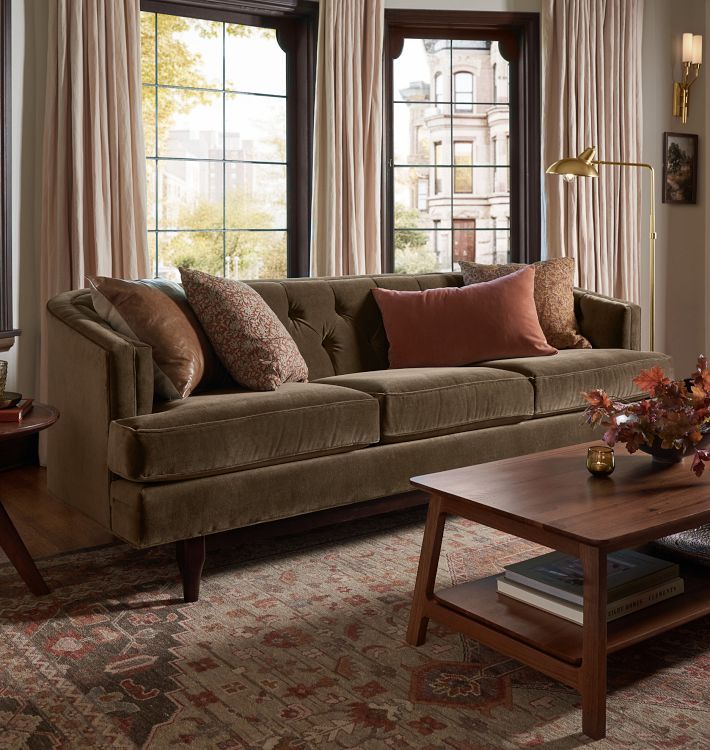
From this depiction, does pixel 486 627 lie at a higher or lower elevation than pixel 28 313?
lower

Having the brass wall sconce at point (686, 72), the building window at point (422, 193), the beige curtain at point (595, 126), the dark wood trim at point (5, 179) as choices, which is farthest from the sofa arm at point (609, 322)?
the dark wood trim at point (5, 179)

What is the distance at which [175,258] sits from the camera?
4789 mm

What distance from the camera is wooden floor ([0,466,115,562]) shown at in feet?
10.1

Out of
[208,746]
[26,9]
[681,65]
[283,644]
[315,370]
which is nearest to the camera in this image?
[208,746]

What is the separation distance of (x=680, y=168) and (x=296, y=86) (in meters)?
2.57

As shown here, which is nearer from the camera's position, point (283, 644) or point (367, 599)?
point (283, 644)

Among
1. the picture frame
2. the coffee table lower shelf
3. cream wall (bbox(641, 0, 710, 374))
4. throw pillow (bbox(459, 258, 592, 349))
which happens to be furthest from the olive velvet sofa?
the picture frame

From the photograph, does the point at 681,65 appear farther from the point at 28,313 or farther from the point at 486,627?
the point at 486,627

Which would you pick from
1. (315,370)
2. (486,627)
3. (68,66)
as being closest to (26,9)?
(68,66)

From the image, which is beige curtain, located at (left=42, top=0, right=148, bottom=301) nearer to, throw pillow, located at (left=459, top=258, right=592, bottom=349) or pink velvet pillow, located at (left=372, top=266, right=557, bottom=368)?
pink velvet pillow, located at (left=372, top=266, right=557, bottom=368)

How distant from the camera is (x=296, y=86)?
4977mm

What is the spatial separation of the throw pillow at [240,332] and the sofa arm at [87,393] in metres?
0.37

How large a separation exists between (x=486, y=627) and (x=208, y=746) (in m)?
0.68

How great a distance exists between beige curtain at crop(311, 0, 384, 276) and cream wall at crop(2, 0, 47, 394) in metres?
1.40
